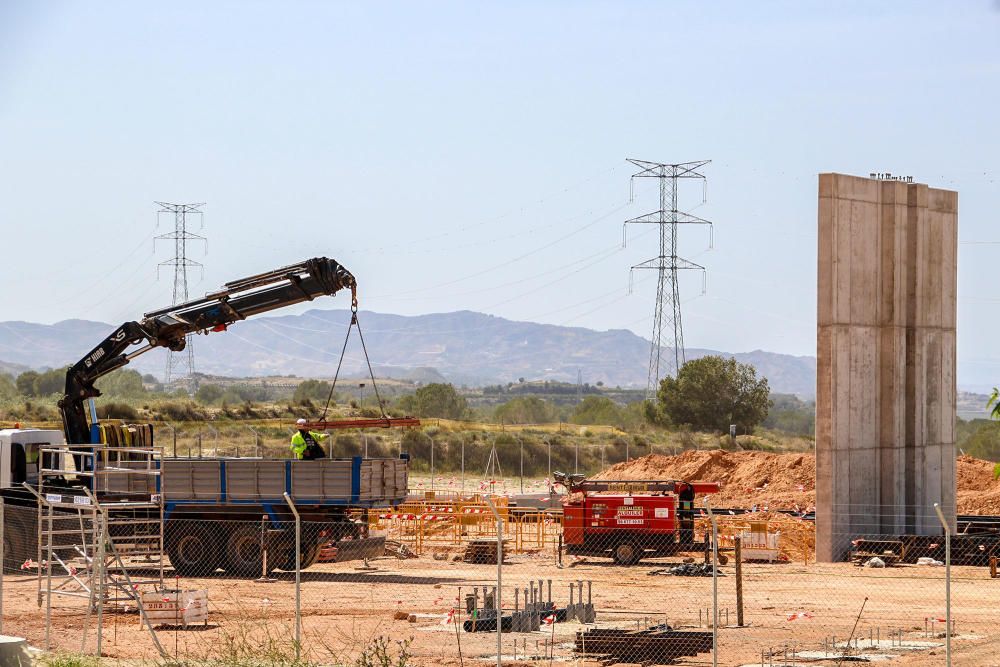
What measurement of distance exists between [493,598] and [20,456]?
12391 millimetres

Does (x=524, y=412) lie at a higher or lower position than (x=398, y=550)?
higher

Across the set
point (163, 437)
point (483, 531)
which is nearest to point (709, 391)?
point (163, 437)

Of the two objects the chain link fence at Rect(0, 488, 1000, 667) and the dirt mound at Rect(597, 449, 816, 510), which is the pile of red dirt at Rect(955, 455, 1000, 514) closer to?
the dirt mound at Rect(597, 449, 816, 510)

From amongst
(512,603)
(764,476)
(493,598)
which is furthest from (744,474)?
(493,598)

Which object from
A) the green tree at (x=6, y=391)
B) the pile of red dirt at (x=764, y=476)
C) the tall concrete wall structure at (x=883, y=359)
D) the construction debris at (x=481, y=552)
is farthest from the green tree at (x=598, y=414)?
the construction debris at (x=481, y=552)

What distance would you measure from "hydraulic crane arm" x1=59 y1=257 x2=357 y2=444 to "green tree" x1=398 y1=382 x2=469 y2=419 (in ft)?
225

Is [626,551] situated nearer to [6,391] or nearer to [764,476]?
[764,476]

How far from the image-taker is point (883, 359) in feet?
111

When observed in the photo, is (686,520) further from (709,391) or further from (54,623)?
(709,391)

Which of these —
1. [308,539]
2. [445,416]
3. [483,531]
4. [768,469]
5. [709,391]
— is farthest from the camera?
[445,416]

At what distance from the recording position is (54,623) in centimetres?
2150

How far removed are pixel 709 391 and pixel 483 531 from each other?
170ft

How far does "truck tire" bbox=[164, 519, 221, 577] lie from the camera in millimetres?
27953

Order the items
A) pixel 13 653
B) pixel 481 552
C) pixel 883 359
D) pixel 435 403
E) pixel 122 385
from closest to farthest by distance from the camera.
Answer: pixel 13 653
pixel 481 552
pixel 883 359
pixel 435 403
pixel 122 385
